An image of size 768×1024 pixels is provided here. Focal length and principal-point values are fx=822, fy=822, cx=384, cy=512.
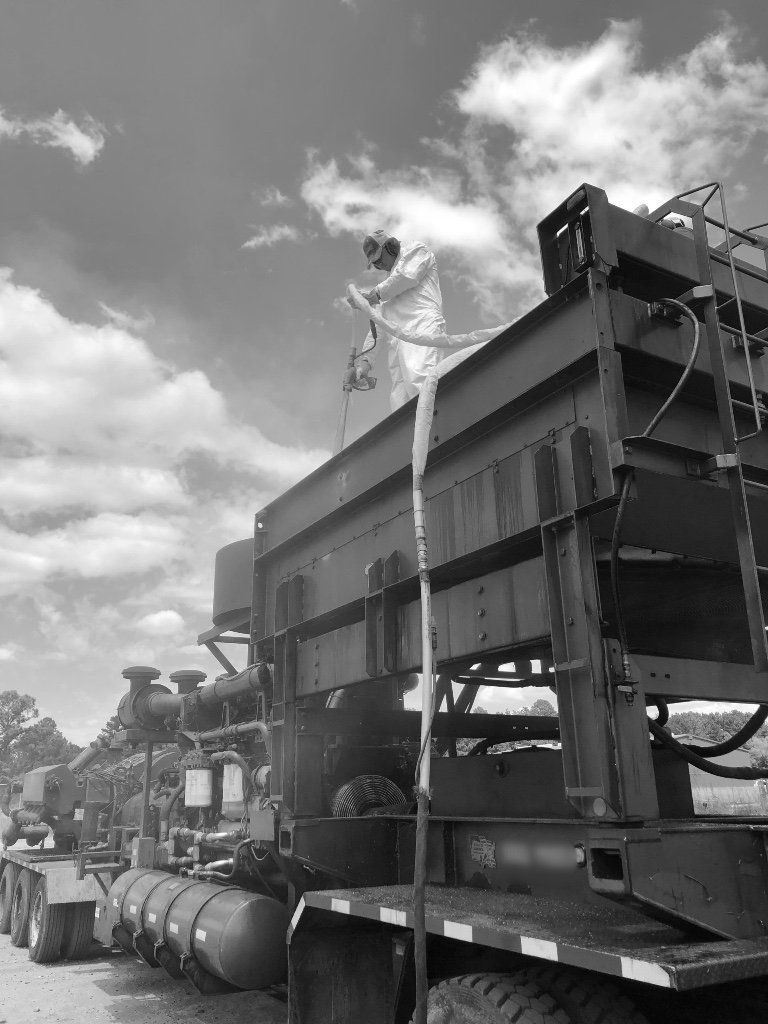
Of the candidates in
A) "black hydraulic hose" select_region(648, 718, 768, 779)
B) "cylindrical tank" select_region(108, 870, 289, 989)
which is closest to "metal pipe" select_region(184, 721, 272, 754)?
"cylindrical tank" select_region(108, 870, 289, 989)

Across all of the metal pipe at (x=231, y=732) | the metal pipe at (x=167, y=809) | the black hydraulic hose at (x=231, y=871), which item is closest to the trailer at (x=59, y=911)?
the metal pipe at (x=167, y=809)

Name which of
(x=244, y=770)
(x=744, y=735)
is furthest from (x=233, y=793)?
(x=744, y=735)

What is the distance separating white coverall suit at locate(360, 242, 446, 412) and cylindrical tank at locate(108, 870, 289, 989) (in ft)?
12.2

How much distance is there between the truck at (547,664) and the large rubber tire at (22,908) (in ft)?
15.7

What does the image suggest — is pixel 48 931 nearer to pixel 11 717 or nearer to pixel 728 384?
pixel 728 384

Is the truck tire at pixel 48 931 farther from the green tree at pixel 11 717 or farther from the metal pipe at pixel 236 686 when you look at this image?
the green tree at pixel 11 717

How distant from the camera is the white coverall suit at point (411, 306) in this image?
575cm

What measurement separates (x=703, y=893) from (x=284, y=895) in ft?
14.2

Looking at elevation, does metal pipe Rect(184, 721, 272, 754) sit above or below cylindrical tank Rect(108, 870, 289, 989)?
above

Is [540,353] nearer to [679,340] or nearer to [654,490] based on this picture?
[679,340]

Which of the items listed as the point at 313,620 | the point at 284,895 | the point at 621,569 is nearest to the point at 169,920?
the point at 284,895

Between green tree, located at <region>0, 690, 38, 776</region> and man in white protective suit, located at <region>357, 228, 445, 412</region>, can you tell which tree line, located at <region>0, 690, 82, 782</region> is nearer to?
green tree, located at <region>0, 690, 38, 776</region>

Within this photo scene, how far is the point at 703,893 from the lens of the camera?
2.83 m

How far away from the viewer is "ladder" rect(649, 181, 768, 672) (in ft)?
9.43
